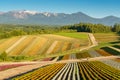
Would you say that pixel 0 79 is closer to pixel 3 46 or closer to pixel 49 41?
pixel 3 46

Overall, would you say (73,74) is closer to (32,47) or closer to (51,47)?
(32,47)

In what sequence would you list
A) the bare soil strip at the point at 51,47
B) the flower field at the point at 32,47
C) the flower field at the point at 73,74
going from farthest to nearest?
1. the bare soil strip at the point at 51,47
2. the flower field at the point at 32,47
3. the flower field at the point at 73,74

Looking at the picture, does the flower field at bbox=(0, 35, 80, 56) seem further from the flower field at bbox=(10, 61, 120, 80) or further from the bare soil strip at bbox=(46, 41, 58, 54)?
the flower field at bbox=(10, 61, 120, 80)

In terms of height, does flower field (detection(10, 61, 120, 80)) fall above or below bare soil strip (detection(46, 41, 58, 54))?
above

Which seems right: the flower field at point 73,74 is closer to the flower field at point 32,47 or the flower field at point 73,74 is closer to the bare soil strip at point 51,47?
the flower field at point 32,47

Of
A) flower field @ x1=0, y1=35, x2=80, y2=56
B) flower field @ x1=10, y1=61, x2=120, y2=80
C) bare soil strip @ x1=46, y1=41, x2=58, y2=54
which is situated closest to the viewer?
flower field @ x1=10, y1=61, x2=120, y2=80

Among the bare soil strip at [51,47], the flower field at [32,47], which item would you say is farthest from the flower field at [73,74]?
the bare soil strip at [51,47]

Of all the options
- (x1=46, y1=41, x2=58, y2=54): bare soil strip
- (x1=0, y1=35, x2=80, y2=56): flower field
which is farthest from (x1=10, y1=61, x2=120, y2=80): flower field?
(x1=46, y1=41, x2=58, y2=54): bare soil strip

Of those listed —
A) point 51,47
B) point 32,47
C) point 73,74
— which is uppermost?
point 73,74

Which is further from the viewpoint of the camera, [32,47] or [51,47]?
[51,47]

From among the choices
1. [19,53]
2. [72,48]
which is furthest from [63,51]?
[19,53]

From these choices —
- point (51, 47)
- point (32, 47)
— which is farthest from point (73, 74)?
point (51, 47)
